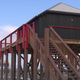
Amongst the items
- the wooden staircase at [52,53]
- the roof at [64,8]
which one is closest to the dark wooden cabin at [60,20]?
the roof at [64,8]

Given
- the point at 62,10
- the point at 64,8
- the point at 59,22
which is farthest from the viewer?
the point at 64,8

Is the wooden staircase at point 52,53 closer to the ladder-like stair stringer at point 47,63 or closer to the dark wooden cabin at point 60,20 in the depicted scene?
the ladder-like stair stringer at point 47,63

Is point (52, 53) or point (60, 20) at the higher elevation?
point (60, 20)

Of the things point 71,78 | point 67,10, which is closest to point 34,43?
point 71,78

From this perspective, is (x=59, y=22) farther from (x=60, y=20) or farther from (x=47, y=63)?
(x=47, y=63)

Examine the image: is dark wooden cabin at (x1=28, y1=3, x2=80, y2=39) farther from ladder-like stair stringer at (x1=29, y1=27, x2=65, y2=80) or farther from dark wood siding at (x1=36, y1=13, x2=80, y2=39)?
ladder-like stair stringer at (x1=29, y1=27, x2=65, y2=80)

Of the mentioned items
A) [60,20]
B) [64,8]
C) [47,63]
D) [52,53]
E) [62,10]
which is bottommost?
[47,63]

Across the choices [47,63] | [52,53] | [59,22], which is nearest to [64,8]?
[59,22]

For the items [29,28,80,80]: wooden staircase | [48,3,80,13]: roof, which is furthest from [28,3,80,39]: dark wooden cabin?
[29,28,80,80]: wooden staircase

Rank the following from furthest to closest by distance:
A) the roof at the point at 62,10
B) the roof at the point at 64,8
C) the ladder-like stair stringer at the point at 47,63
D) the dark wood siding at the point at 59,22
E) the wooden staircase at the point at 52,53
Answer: the roof at the point at 64,8 < the roof at the point at 62,10 < the dark wood siding at the point at 59,22 < the wooden staircase at the point at 52,53 < the ladder-like stair stringer at the point at 47,63

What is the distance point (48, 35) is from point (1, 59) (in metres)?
13.2

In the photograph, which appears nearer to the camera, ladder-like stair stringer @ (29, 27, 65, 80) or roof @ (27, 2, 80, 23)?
ladder-like stair stringer @ (29, 27, 65, 80)

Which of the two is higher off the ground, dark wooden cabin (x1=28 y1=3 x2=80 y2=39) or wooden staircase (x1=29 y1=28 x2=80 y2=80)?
dark wooden cabin (x1=28 y1=3 x2=80 y2=39)

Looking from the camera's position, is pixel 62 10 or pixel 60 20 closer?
pixel 60 20
